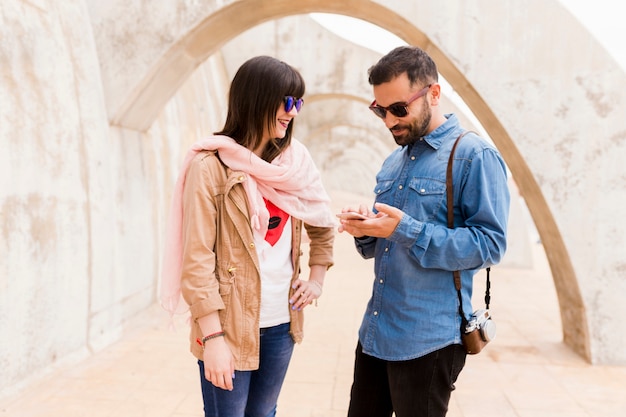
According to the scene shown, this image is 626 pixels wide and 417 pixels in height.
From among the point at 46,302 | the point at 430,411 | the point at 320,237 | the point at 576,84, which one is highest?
A: the point at 576,84

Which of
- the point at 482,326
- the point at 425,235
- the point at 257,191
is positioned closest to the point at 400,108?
the point at 425,235

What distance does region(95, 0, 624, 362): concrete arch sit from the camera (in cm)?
479

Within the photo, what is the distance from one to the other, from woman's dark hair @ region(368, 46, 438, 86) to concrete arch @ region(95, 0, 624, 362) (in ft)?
10.5

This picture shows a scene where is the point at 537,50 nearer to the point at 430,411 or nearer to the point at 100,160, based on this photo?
the point at 430,411

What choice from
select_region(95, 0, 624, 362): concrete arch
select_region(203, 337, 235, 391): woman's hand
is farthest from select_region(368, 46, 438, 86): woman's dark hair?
select_region(95, 0, 624, 362): concrete arch

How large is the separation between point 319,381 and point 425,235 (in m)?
2.89

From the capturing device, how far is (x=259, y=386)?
2100 mm

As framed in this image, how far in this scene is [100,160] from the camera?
5105mm

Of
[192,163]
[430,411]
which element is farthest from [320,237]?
[430,411]

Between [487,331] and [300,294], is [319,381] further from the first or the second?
[487,331]

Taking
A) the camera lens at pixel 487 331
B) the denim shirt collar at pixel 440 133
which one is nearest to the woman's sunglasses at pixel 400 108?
the denim shirt collar at pixel 440 133

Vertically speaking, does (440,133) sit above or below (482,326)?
above

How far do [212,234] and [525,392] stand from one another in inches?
139

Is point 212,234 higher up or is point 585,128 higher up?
point 585,128
